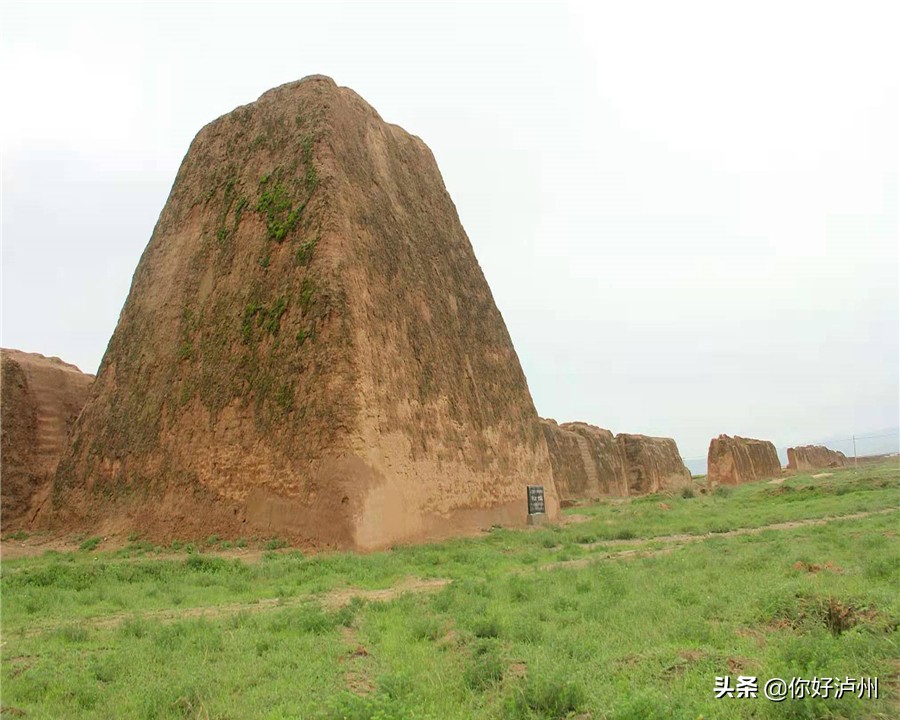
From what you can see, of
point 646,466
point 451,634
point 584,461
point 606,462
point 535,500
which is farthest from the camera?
point 646,466

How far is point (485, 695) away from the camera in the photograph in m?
4.31

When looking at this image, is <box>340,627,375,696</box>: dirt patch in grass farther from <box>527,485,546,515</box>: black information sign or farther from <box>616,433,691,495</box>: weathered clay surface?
<box>616,433,691,495</box>: weathered clay surface

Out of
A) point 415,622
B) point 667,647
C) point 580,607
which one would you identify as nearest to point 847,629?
point 667,647

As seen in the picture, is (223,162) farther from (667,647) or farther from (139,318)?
(667,647)

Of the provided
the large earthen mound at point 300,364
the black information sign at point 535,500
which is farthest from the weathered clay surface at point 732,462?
the large earthen mound at point 300,364

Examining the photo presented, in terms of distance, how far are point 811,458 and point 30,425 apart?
5910cm

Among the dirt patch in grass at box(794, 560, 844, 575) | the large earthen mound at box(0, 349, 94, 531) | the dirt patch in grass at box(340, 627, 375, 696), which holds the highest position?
the large earthen mound at box(0, 349, 94, 531)

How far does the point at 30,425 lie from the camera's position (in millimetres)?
18078

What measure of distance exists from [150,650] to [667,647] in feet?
13.1

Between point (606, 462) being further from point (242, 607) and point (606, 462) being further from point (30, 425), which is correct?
point (242, 607)

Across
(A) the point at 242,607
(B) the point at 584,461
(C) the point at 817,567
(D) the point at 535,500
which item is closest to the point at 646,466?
(B) the point at 584,461

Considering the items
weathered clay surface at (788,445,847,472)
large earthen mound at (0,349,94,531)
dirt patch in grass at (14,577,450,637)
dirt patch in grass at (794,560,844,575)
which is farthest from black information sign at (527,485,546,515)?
weathered clay surface at (788,445,847,472)

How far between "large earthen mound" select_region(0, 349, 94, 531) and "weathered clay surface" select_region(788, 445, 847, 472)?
5251 centimetres

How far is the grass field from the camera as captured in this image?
4117 mm
